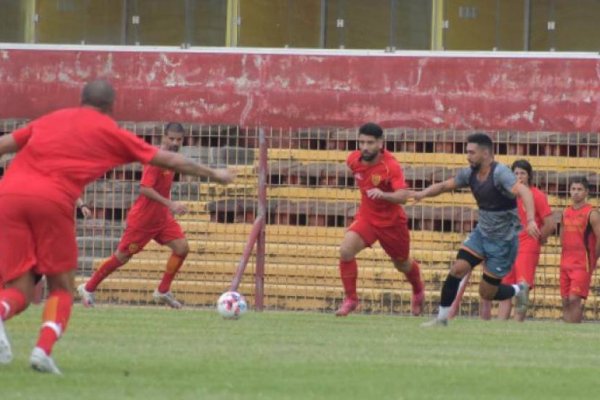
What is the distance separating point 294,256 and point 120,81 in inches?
216

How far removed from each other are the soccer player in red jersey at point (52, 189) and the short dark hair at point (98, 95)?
6cm

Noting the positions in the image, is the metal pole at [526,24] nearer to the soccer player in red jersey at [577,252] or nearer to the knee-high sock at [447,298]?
the soccer player in red jersey at [577,252]

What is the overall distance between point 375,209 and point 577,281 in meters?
3.74

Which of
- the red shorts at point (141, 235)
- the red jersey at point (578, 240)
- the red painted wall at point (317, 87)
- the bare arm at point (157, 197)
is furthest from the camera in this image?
the red painted wall at point (317, 87)

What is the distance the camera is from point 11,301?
11930 mm

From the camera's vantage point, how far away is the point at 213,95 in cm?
2898

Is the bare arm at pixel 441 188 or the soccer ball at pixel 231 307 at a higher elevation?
the bare arm at pixel 441 188

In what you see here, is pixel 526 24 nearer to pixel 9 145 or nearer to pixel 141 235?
pixel 141 235

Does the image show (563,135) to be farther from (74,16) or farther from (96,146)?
(96,146)

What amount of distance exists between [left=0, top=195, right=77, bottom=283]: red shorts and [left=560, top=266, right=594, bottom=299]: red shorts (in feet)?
39.5

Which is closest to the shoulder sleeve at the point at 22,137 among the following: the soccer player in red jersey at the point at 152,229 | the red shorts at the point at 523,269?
the soccer player in red jersey at the point at 152,229

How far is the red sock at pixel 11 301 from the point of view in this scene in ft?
39.0

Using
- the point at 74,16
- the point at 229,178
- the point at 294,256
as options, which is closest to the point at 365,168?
the point at 294,256

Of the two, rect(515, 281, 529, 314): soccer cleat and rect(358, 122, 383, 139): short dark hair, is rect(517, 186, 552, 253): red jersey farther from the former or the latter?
rect(358, 122, 383, 139): short dark hair
